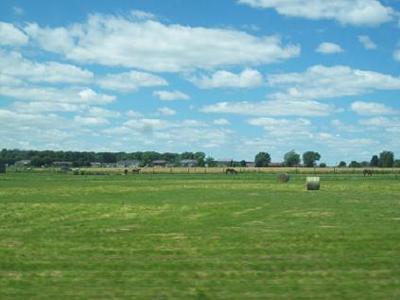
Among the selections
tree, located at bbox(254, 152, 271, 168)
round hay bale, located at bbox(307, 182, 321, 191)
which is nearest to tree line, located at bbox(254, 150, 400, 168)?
tree, located at bbox(254, 152, 271, 168)

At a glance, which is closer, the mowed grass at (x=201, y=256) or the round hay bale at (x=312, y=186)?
the mowed grass at (x=201, y=256)

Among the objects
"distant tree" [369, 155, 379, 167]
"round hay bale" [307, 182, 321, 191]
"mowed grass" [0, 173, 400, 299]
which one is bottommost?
"mowed grass" [0, 173, 400, 299]

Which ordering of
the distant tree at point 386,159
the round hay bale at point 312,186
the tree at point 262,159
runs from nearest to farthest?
the round hay bale at point 312,186, the distant tree at point 386,159, the tree at point 262,159

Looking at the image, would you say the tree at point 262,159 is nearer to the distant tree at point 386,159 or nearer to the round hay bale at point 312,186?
the distant tree at point 386,159

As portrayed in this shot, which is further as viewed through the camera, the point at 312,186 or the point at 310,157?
the point at 310,157

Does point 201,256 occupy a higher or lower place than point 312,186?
lower

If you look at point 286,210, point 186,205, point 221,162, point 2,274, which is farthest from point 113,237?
point 221,162

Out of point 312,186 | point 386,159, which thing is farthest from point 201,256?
point 386,159

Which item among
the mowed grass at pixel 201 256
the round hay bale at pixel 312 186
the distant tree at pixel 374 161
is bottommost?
the mowed grass at pixel 201 256

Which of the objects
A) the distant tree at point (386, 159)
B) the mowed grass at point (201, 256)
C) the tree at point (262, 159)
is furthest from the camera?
the tree at point (262, 159)

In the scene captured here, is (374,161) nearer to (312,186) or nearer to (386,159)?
(386,159)

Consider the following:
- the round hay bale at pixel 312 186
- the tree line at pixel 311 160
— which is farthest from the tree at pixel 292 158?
the round hay bale at pixel 312 186

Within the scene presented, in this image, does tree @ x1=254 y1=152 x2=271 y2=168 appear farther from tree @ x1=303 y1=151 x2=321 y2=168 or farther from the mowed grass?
the mowed grass

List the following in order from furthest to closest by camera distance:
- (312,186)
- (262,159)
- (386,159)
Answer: (262,159), (386,159), (312,186)
